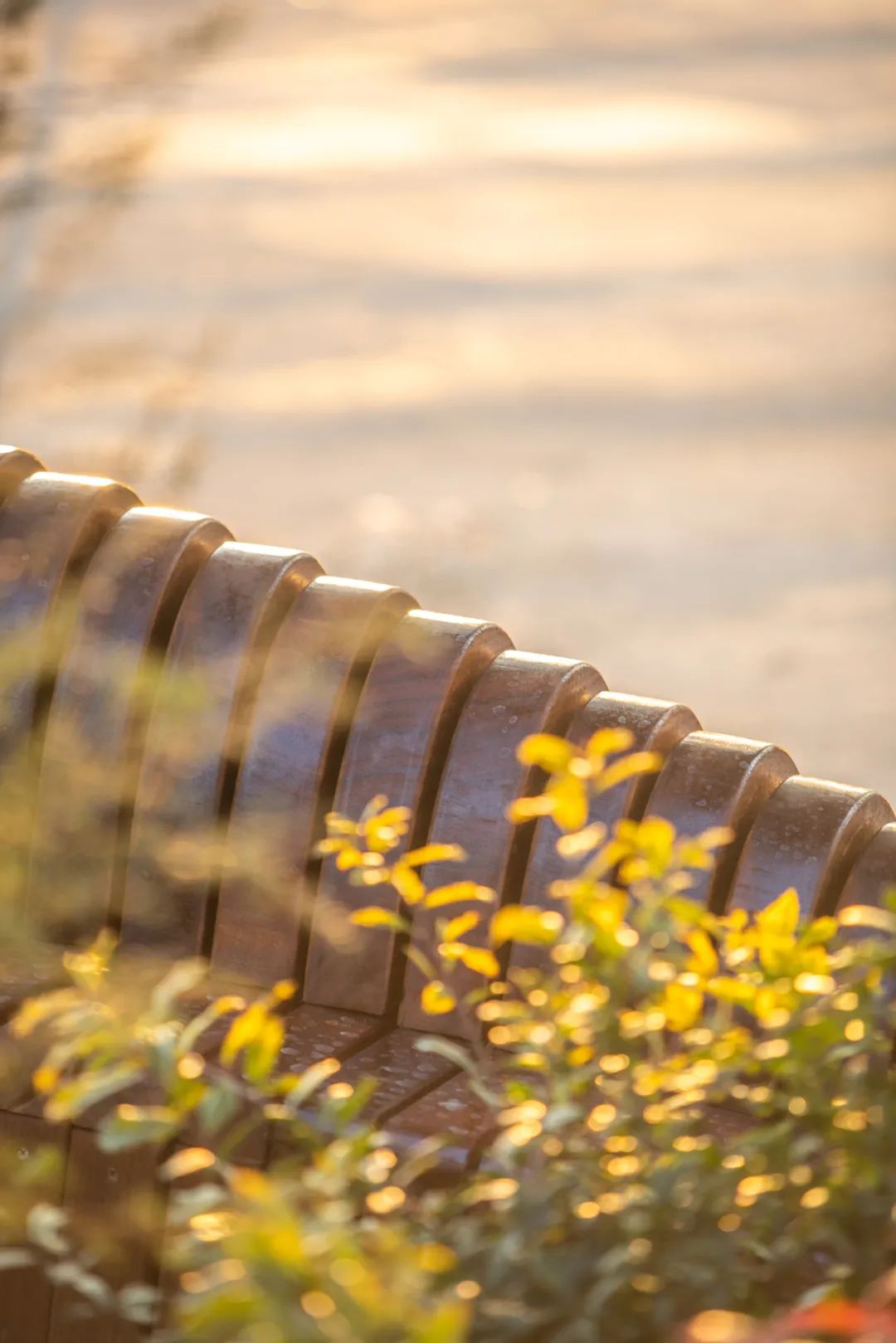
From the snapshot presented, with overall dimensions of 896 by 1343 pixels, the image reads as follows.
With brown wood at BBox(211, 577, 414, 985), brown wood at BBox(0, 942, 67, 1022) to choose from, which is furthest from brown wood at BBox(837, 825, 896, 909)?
brown wood at BBox(0, 942, 67, 1022)

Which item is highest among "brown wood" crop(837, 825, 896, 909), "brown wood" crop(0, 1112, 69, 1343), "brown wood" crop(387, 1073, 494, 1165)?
"brown wood" crop(837, 825, 896, 909)

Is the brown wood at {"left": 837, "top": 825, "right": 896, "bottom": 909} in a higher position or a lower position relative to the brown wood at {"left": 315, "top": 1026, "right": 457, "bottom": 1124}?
higher

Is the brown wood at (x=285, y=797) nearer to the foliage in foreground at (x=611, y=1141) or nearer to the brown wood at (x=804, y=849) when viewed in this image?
the brown wood at (x=804, y=849)

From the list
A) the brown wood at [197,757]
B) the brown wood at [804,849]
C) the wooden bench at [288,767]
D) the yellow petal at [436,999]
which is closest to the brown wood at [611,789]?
the wooden bench at [288,767]

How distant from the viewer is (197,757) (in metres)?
1.62

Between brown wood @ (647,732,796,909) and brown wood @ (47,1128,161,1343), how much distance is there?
50 centimetres

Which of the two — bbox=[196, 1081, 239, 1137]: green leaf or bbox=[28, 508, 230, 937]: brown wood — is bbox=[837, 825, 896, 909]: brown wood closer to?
bbox=[28, 508, 230, 937]: brown wood

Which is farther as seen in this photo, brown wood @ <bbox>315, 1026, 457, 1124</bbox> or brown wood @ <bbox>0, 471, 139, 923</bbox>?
brown wood @ <bbox>0, 471, 139, 923</bbox>

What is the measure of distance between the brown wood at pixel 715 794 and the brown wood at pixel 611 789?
0.02m

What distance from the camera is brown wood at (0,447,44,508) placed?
1.78m

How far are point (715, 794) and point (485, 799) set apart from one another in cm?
19

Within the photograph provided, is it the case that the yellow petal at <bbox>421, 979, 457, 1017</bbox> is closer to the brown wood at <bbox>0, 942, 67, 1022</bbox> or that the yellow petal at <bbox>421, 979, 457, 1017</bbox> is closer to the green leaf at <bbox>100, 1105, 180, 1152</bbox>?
the green leaf at <bbox>100, 1105, 180, 1152</bbox>

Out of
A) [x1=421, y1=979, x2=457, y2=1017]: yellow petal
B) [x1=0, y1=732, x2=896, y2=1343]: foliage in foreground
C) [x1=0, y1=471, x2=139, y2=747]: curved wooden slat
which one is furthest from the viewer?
[x1=0, y1=471, x2=139, y2=747]: curved wooden slat

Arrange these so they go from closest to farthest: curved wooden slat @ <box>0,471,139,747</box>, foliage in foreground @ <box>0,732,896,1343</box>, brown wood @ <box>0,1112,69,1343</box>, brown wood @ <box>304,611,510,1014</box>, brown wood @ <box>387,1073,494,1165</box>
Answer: foliage in foreground @ <box>0,732,896,1343</box>, brown wood @ <box>387,1073,494,1165</box>, brown wood @ <box>0,1112,69,1343</box>, brown wood @ <box>304,611,510,1014</box>, curved wooden slat @ <box>0,471,139,747</box>
